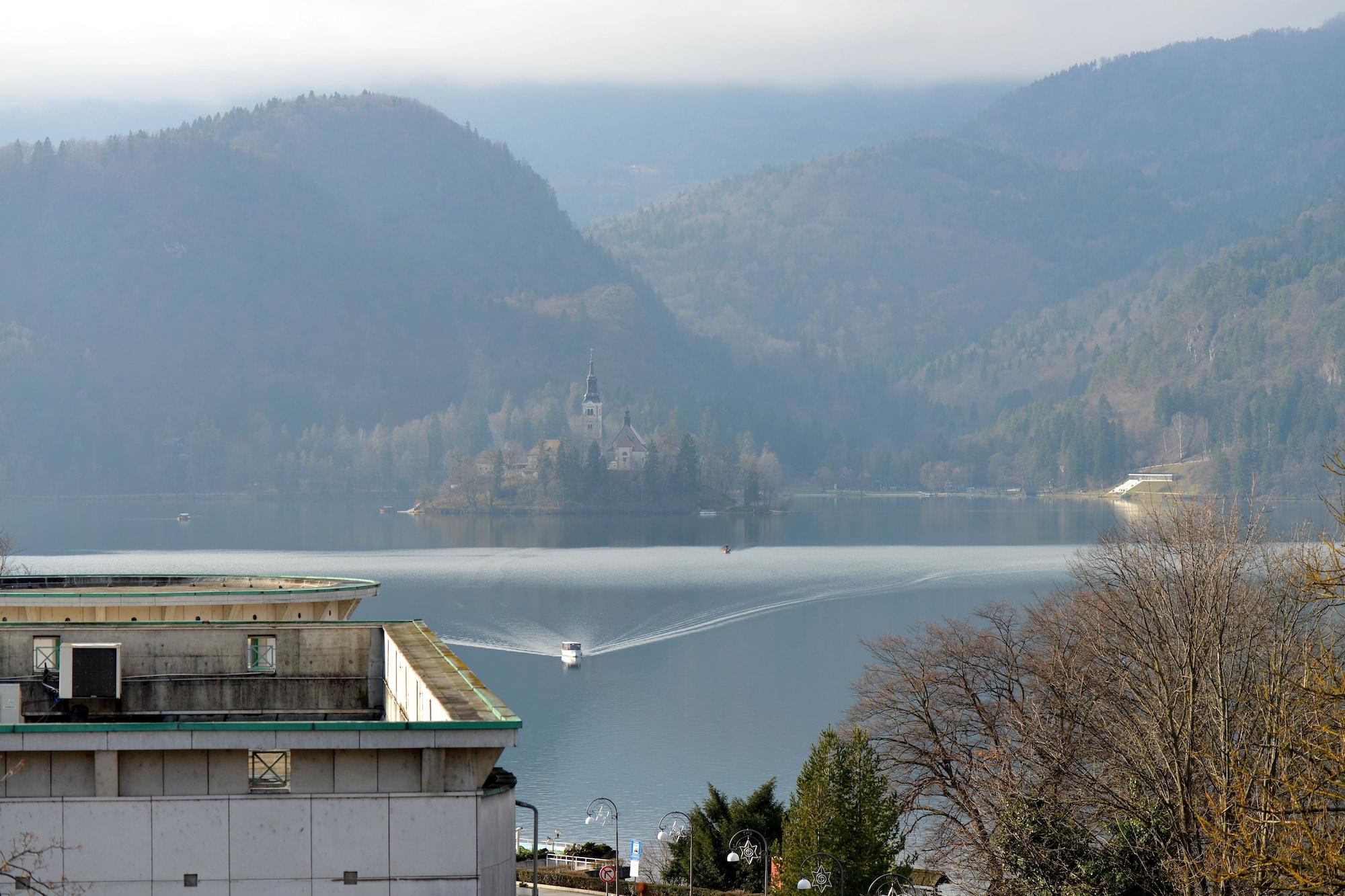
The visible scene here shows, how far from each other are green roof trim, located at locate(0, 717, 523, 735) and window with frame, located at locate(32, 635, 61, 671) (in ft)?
23.2

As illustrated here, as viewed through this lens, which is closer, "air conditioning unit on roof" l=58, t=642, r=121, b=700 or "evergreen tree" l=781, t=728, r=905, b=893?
"air conditioning unit on roof" l=58, t=642, r=121, b=700

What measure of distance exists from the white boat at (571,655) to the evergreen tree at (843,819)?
55796 mm

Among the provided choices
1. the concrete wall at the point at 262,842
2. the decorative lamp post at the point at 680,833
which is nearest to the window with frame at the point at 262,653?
the concrete wall at the point at 262,842

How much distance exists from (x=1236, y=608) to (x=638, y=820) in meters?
27.3

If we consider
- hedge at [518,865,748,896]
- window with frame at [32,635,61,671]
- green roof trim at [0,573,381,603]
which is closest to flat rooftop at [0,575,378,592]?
green roof trim at [0,573,381,603]

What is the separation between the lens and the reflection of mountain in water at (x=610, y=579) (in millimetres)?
106812

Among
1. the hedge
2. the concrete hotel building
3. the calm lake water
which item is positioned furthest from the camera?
the calm lake water

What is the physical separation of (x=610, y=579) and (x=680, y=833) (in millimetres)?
94646

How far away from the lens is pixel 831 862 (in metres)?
34.7

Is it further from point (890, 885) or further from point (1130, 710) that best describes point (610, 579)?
point (1130, 710)

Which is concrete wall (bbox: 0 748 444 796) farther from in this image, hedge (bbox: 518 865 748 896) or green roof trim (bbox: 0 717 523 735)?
hedge (bbox: 518 865 748 896)

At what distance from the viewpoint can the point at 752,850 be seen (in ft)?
134

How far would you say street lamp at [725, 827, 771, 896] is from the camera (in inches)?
1542

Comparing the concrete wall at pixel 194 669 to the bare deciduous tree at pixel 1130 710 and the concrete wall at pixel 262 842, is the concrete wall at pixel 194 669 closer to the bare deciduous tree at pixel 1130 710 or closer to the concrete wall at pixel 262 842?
the concrete wall at pixel 262 842
